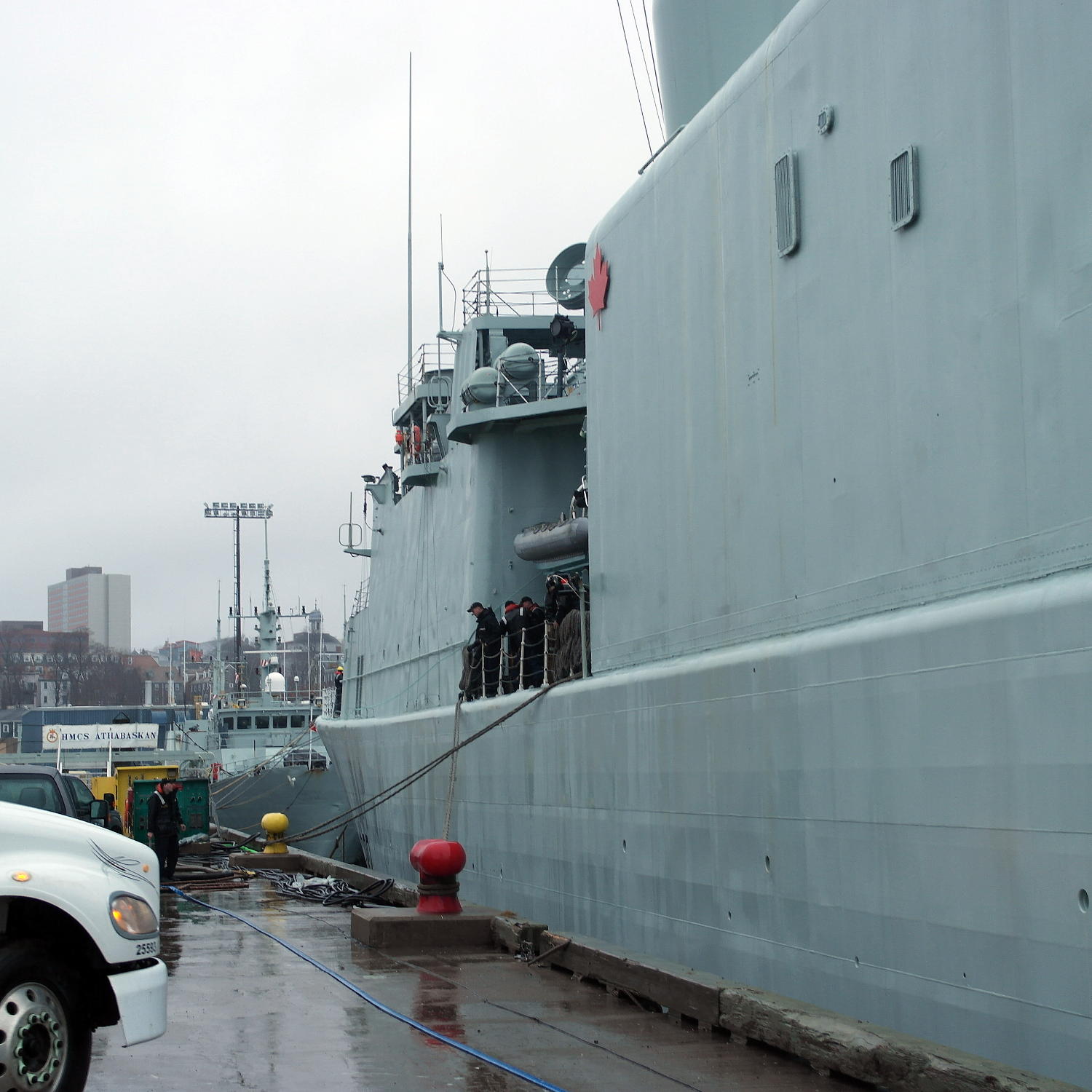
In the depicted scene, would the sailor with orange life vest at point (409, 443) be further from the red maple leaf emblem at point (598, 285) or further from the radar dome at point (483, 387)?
the red maple leaf emblem at point (598, 285)

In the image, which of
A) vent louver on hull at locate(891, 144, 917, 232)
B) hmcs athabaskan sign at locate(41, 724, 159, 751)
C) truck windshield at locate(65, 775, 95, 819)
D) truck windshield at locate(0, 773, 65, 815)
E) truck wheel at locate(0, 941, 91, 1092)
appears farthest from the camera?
hmcs athabaskan sign at locate(41, 724, 159, 751)

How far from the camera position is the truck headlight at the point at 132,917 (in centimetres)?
531

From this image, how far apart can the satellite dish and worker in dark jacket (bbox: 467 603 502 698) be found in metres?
4.08

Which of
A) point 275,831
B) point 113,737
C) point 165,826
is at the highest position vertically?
point 113,737

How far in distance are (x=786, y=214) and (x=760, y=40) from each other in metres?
3.29

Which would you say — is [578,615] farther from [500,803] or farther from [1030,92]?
[1030,92]

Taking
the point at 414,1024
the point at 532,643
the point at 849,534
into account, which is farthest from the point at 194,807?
the point at 849,534

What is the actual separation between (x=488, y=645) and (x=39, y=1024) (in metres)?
10.7

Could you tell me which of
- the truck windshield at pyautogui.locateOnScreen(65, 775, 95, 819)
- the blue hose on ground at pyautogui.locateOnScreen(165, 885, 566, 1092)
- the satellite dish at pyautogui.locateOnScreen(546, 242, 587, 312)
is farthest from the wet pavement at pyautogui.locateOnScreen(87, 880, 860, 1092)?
the satellite dish at pyautogui.locateOnScreen(546, 242, 587, 312)

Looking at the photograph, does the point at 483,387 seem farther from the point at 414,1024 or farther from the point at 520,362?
the point at 414,1024

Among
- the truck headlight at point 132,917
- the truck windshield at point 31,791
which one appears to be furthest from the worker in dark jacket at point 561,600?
the truck headlight at point 132,917

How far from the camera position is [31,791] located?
9.90 meters

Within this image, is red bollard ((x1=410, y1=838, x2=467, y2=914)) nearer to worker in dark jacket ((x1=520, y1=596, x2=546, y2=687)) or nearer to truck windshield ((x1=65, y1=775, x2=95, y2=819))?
truck windshield ((x1=65, y1=775, x2=95, y2=819))

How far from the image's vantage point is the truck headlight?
17.4 ft
